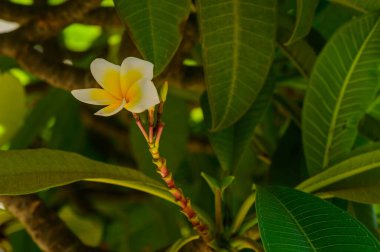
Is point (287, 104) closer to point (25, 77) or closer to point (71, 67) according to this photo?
point (71, 67)

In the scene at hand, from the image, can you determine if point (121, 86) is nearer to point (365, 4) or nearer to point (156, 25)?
point (156, 25)

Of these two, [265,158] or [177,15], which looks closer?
[177,15]

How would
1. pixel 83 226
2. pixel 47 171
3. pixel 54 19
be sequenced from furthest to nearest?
pixel 83 226
pixel 54 19
pixel 47 171

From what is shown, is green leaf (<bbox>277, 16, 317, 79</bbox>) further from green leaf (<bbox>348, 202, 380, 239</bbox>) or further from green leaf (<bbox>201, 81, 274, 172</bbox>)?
green leaf (<bbox>348, 202, 380, 239</bbox>)

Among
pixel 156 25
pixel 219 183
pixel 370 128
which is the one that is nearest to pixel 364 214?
pixel 370 128

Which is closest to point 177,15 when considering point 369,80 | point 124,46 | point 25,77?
point 124,46
